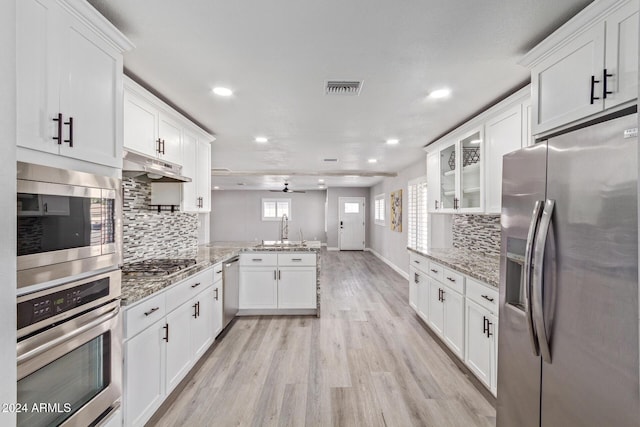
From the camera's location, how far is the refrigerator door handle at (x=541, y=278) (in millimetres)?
1223

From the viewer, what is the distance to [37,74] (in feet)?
3.55

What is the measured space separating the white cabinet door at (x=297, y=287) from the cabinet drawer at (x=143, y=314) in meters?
1.94

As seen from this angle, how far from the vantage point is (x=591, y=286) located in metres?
1.05

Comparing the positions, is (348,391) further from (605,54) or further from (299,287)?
(605,54)

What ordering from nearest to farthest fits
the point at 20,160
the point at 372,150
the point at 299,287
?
the point at 20,160
the point at 299,287
the point at 372,150

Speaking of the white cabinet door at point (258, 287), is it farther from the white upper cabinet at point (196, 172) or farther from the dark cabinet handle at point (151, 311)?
the dark cabinet handle at point (151, 311)

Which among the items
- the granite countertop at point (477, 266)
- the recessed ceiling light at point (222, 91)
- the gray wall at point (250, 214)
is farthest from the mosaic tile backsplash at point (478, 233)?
the gray wall at point (250, 214)

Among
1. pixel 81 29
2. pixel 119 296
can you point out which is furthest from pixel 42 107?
pixel 119 296

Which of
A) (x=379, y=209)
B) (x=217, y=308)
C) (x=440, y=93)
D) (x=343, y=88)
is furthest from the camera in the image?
(x=379, y=209)

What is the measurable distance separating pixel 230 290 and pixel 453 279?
2.42m

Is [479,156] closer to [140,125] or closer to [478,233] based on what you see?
[478,233]

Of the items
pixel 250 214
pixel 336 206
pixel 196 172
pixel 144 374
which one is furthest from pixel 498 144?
pixel 250 214

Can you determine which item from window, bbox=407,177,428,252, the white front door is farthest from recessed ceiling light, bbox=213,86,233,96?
the white front door

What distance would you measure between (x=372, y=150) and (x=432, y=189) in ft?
3.77
